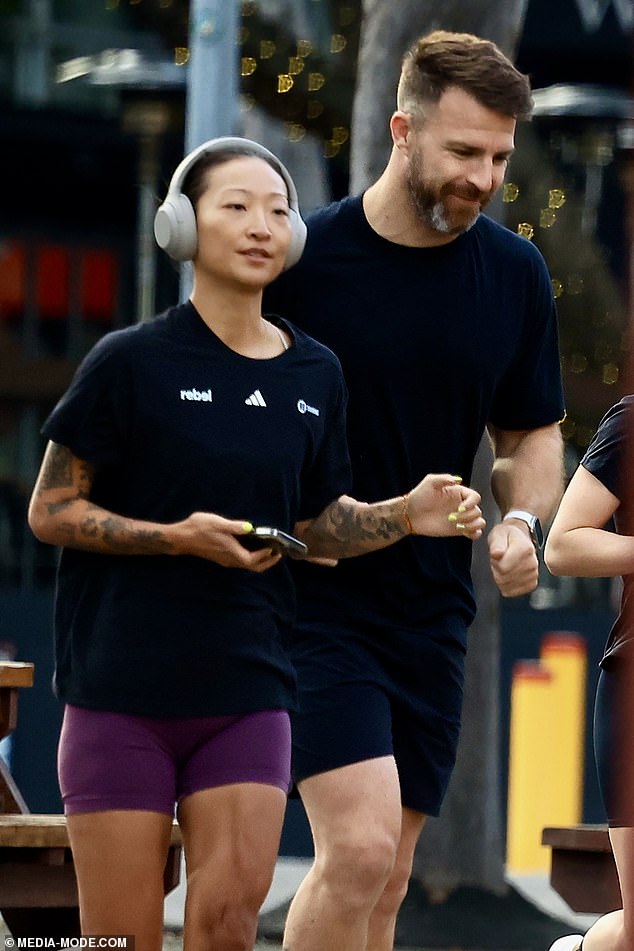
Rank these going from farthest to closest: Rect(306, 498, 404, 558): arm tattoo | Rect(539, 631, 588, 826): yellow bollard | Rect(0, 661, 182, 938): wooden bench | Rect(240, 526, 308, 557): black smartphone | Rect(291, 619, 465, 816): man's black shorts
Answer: Rect(539, 631, 588, 826): yellow bollard, Rect(0, 661, 182, 938): wooden bench, Rect(291, 619, 465, 816): man's black shorts, Rect(306, 498, 404, 558): arm tattoo, Rect(240, 526, 308, 557): black smartphone

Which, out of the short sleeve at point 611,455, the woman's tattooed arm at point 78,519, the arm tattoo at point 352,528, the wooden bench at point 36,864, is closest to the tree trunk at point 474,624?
the wooden bench at point 36,864

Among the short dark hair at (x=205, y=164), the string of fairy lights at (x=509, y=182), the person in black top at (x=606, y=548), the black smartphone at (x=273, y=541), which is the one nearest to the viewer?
the black smartphone at (x=273, y=541)

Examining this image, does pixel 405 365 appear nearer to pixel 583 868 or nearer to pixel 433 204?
pixel 433 204

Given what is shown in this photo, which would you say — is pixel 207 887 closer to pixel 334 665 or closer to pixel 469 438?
pixel 334 665

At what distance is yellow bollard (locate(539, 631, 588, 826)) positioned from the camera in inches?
485

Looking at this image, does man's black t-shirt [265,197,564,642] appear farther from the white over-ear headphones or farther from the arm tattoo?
the white over-ear headphones

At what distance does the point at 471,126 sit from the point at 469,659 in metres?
4.49

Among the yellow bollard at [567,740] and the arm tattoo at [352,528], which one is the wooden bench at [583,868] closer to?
the arm tattoo at [352,528]

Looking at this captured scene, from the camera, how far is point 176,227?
13.8 feet

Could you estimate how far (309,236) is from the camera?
16.2 feet

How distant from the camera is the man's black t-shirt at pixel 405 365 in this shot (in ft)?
15.7

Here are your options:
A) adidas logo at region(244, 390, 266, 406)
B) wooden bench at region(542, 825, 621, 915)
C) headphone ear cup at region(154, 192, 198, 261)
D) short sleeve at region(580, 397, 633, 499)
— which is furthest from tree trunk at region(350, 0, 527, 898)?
adidas logo at region(244, 390, 266, 406)

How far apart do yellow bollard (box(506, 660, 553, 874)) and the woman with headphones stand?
26.6ft

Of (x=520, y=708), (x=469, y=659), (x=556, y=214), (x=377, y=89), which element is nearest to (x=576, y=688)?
(x=520, y=708)
